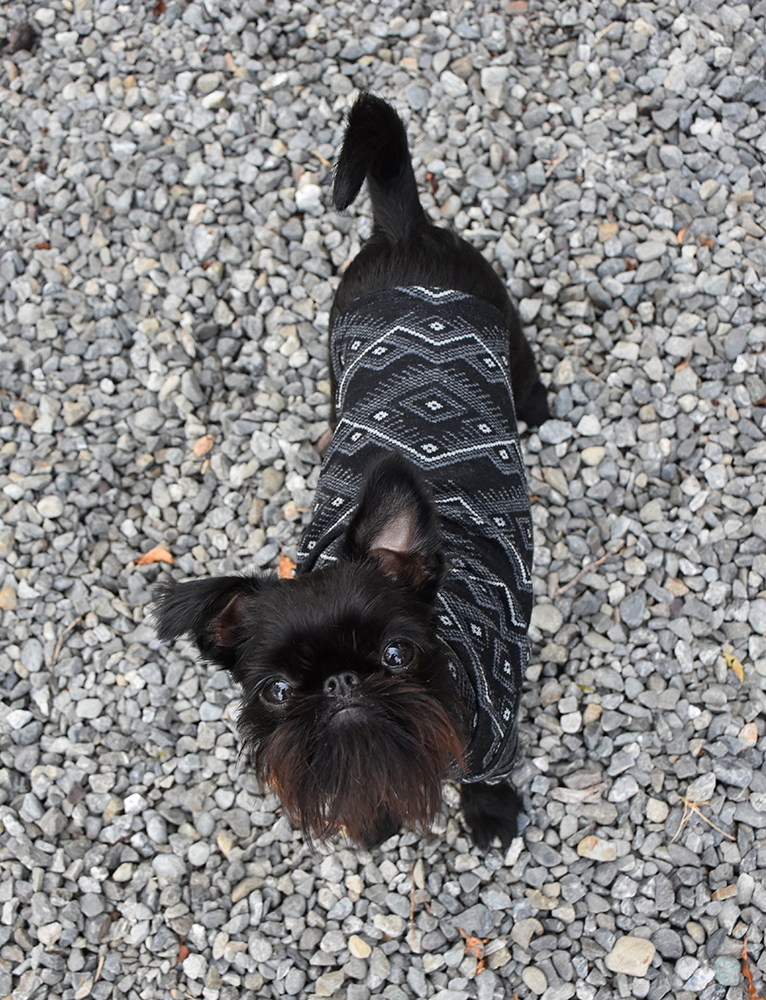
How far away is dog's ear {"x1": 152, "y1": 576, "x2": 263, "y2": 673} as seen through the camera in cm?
204

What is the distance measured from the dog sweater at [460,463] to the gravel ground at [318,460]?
701 millimetres

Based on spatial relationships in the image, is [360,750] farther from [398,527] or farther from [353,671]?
[398,527]

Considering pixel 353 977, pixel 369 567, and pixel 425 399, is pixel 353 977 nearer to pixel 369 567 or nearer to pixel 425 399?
pixel 369 567

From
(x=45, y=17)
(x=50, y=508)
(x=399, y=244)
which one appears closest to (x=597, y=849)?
(x=399, y=244)

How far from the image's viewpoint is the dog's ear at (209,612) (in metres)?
2.04

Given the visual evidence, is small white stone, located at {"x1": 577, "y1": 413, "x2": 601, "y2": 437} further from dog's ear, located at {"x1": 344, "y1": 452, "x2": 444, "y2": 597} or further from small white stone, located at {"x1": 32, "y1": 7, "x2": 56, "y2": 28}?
small white stone, located at {"x1": 32, "y1": 7, "x2": 56, "y2": 28}

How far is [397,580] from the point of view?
7.57 ft

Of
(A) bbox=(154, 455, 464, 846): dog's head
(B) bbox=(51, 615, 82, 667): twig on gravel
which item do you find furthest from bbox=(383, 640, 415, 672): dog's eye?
(B) bbox=(51, 615, 82, 667): twig on gravel

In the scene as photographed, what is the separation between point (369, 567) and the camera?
7.45ft

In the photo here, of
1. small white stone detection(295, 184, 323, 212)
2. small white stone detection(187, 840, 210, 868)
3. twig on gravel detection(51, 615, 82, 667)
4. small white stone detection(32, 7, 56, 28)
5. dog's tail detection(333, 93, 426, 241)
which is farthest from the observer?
small white stone detection(32, 7, 56, 28)

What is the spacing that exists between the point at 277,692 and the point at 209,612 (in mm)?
272

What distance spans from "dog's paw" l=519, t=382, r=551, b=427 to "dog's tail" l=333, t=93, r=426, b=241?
997mm

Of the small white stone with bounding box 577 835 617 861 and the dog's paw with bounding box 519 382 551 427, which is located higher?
the dog's paw with bounding box 519 382 551 427

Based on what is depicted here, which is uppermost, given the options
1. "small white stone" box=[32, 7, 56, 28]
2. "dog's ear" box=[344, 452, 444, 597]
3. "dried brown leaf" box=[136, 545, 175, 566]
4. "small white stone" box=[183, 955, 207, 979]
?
"small white stone" box=[32, 7, 56, 28]
